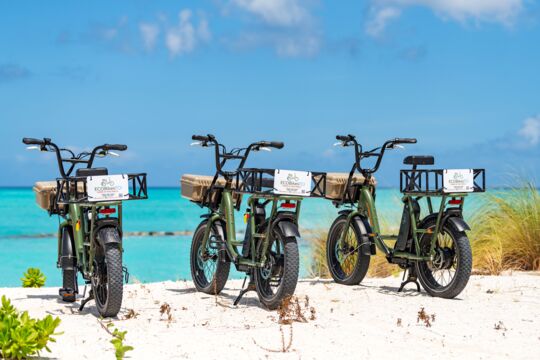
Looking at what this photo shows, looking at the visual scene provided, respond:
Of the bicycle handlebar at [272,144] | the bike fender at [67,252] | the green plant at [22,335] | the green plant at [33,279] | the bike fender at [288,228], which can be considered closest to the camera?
the green plant at [22,335]

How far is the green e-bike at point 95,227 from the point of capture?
260 inches

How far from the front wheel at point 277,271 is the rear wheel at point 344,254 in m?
1.43

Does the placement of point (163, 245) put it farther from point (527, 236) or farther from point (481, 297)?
point (481, 297)

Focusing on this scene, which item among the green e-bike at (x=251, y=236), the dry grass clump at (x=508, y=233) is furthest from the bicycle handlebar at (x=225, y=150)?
the dry grass clump at (x=508, y=233)

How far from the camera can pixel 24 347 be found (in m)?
5.11

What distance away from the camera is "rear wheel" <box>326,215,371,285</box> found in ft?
28.0

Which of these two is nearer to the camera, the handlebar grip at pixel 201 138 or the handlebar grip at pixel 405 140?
the handlebar grip at pixel 201 138

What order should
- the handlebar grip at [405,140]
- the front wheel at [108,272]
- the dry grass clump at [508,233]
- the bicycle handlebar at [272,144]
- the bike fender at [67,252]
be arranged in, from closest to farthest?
the front wheel at [108,272]
the bicycle handlebar at [272,144]
the bike fender at [67,252]
the handlebar grip at [405,140]
the dry grass clump at [508,233]

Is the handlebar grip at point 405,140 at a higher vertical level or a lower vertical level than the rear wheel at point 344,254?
higher

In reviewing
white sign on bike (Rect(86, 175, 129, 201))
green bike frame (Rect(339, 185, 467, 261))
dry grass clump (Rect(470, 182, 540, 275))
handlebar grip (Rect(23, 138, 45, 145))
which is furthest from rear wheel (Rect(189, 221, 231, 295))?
dry grass clump (Rect(470, 182, 540, 275))

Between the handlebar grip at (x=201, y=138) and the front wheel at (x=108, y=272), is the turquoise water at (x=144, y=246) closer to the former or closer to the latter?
the handlebar grip at (x=201, y=138)

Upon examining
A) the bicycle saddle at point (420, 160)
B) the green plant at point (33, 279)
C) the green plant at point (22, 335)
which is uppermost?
the bicycle saddle at point (420, 160)

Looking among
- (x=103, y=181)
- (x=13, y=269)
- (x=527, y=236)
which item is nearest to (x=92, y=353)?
(x=103, y=181)

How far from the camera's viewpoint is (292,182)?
6.93 meters
